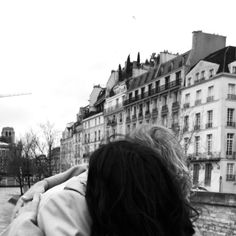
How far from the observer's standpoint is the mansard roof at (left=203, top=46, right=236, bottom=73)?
36.1 m

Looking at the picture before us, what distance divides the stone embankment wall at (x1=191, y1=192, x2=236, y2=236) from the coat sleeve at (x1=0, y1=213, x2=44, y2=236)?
12.4 metres

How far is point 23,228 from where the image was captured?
132 cm

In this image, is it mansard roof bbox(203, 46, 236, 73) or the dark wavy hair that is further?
mansard roof bbox(203, 46, 236, 73)

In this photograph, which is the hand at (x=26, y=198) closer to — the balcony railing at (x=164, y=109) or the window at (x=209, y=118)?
the window at (x=209, y=118)

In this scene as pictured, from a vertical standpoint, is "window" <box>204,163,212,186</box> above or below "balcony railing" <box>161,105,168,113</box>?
below

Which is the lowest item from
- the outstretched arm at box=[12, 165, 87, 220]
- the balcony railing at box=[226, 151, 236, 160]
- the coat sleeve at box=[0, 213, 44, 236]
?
the balcony railing at box=[226, 151, 236, 160]

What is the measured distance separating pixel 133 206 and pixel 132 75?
177 ft

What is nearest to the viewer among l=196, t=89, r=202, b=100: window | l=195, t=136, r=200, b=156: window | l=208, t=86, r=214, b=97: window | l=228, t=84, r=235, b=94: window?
l=228, t=84, r=235, b=94: window

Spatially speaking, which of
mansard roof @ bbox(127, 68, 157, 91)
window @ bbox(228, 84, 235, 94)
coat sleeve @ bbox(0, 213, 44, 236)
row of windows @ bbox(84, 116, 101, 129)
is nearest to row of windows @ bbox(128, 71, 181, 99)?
mansard roof @ bbox(127, 68, 157, 91)

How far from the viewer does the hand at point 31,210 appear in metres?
1.36

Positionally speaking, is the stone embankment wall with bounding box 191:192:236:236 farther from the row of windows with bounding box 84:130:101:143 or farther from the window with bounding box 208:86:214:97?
the row of windows with bounding box 84:130:101:143

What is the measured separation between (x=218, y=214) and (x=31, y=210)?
13.7 meters

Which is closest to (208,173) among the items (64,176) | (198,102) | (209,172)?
(209,172)

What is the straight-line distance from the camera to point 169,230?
1.37 meters
